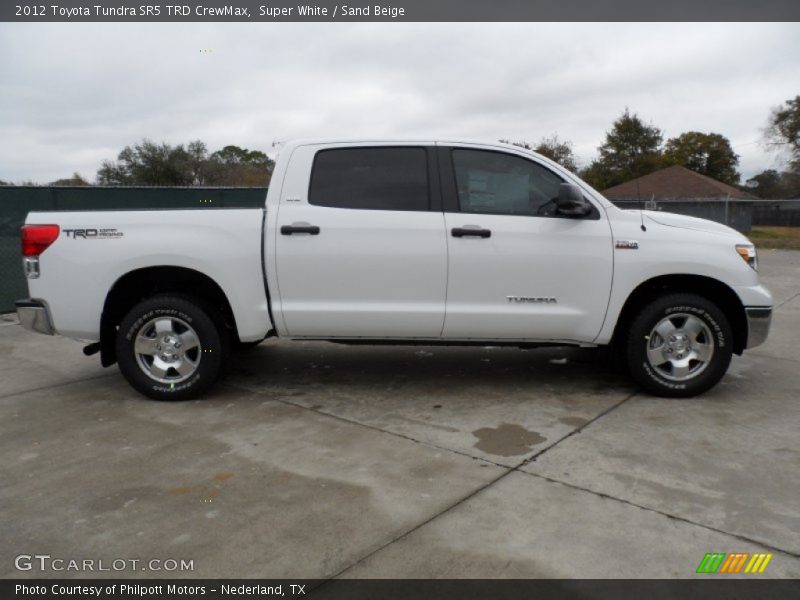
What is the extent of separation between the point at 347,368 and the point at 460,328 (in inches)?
61.0

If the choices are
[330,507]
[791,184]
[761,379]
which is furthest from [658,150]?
[330,507]

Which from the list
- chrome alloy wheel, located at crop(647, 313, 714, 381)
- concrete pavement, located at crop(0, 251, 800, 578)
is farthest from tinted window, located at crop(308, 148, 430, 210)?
chrome alloy wheel, located at crop(647, 313, 714, 381)

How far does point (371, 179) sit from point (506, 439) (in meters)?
2.18

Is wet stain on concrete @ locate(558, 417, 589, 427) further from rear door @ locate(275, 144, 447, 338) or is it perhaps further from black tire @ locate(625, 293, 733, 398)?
rear door @ locate(275, 144, 447, 338)

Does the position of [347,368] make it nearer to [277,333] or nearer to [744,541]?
[277,333]

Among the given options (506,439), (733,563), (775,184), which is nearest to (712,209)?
(506,439)

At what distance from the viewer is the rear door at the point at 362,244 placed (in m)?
4.75

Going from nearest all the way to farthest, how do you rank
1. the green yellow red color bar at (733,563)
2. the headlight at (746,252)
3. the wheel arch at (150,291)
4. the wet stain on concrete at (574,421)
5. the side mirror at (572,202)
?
1. the green yellow red color bar at (733,563)
2. the wet stain on concrete at (574,421)
3. the side mirror at (572,202)
4. the headlight at (746,252)
5. the wheel arch at (150,291)

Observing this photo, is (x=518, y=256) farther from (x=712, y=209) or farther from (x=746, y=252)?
(x=712, y=209)

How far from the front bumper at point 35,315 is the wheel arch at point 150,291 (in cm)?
39

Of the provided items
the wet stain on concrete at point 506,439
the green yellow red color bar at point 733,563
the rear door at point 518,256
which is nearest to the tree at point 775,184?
the rear door at point 518,256

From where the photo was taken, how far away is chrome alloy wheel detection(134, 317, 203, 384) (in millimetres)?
4895

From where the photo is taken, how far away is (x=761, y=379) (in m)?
5.57

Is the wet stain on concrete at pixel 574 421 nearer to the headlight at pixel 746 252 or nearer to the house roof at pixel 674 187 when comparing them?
the headlight at pixel 746 252
